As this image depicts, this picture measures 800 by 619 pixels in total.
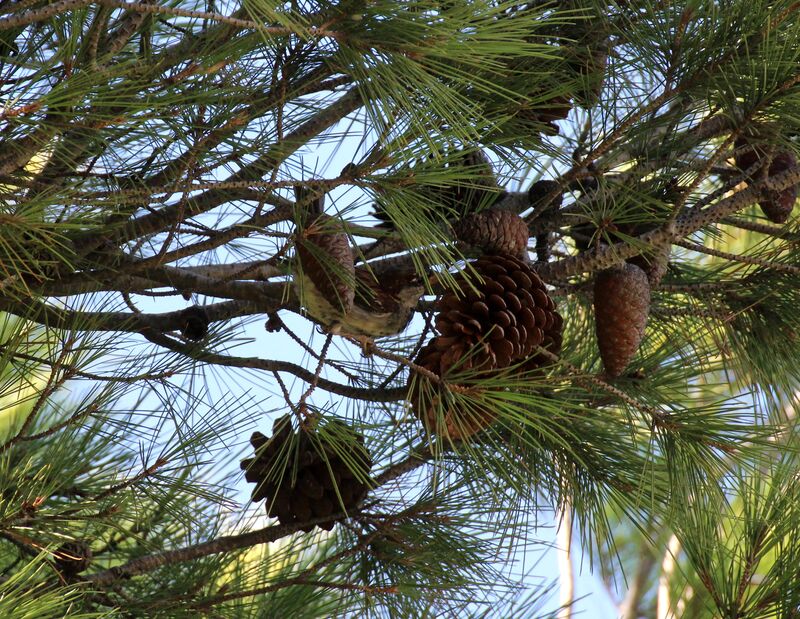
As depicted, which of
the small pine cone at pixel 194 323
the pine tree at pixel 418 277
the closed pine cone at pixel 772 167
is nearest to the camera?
the pine tree at pixel 418 277

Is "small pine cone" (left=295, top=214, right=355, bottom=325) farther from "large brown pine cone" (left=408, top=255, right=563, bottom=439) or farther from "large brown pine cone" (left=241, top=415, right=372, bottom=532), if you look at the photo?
"large brown pine cone" (left=241, top=415, right=372, bottom=532)

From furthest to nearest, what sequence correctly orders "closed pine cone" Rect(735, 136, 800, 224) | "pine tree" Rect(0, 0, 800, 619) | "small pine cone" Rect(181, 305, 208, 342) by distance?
"small pine cone" Rect(181, 305, 208, 342) < "closed pine cone" Rect(735, 136, 800, 224) < "pine tree" Rect(0, 0, 800, 619)

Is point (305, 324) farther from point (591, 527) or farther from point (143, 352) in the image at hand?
point (591, 527)

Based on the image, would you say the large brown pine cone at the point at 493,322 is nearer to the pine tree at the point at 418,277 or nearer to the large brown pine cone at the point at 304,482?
the pine tree at the point at 418,277

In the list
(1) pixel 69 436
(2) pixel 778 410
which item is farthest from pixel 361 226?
(2) pixel 778 410

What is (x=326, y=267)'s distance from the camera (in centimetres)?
87

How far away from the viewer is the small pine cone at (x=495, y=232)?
3.19 feet

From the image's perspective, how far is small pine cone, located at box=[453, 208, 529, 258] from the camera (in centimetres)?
97

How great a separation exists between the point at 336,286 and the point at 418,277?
14 centimetres

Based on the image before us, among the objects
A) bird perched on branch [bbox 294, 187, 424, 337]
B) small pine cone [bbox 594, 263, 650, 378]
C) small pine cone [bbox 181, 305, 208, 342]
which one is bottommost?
small pine cone [bbox 594, 263, 650, 378]

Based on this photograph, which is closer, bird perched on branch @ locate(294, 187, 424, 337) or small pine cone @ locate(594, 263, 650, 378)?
bird perched on branch @ locate(294, 187, 424, 337)

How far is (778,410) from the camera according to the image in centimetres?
121

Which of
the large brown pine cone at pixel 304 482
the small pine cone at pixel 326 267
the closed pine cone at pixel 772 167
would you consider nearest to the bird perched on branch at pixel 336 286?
the small pine cone at pixel 326 267

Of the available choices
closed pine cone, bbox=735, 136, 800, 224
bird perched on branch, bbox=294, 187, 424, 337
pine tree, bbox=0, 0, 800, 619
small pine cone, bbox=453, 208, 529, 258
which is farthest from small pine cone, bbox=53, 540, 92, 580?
closed pine cone, bbox=735, 136, 800, 224
